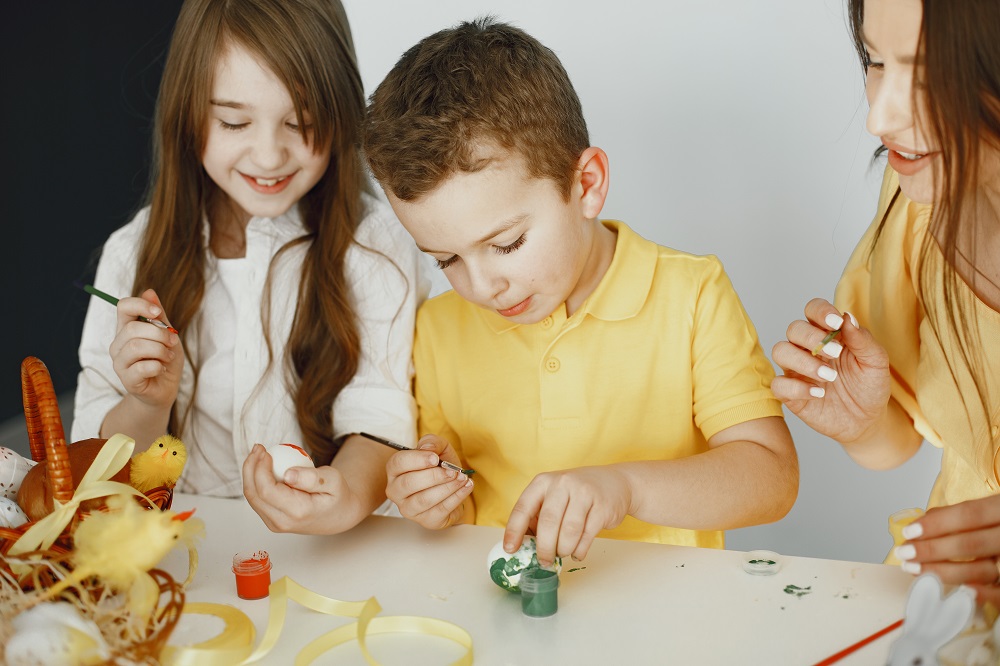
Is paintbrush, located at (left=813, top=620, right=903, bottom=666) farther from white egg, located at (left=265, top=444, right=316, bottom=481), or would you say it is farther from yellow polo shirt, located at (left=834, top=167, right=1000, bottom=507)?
white egg, located at (left=265, top=444, right=316, bottom=481)

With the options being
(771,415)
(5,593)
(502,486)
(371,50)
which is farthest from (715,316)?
(371,50)

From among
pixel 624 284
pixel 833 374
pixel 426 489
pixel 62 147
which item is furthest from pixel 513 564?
pixel 62 147

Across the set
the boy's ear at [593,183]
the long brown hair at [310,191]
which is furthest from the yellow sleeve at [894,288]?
the long brown hair at [310,191]

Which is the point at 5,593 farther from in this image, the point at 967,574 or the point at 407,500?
the point at 967,574

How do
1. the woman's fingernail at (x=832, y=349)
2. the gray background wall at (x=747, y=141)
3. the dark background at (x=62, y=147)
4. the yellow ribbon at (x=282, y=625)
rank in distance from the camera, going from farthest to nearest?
the dark background at (x=62, y=147) < the gray background wall at (x=747, y=141) < the woman's fingernail at (x=832, y=349) < the yellow ribbon at (x=282, y=625)

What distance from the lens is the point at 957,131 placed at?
0.93m

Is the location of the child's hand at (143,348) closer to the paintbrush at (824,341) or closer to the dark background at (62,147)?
the paintbrush at (824,341)

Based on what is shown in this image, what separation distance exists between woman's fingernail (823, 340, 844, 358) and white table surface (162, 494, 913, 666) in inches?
8.7

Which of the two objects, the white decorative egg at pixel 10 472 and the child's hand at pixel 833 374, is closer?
the white decorative egg at pixel 10 472

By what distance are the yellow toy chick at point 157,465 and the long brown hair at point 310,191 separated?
47 centimetres

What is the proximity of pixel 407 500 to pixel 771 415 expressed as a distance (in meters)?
0.47

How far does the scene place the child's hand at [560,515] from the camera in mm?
946

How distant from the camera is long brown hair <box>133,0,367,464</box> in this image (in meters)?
1.43

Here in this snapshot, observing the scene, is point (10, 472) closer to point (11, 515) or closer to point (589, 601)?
point (11, 515)
